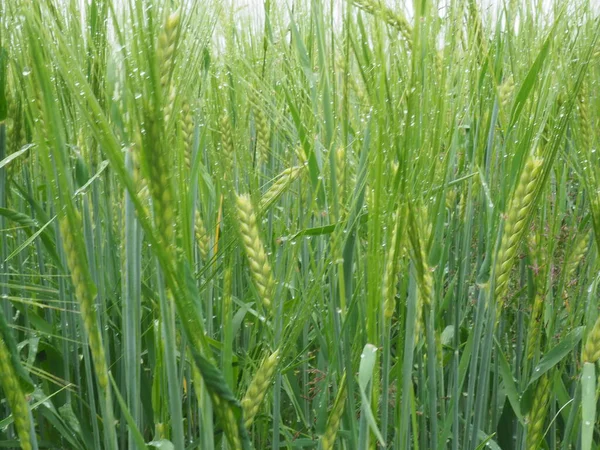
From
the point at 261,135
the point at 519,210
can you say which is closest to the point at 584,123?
the point at 519,210

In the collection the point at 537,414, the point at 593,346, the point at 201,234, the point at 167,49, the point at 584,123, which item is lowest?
the point at 537,414

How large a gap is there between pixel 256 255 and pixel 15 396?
0.25 m

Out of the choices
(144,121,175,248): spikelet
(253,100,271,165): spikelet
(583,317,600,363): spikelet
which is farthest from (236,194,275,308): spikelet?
(253,100,271,165): spikelet

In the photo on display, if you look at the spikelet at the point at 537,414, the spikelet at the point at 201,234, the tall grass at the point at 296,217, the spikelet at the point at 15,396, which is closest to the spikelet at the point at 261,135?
the tall grass at the point at 296,217

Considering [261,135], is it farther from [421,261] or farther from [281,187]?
[421,261]

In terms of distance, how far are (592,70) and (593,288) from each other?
1.15 ft

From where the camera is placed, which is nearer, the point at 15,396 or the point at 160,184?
the point at 160,184

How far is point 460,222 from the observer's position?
1179 millimetres

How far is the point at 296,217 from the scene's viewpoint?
0.94 meters

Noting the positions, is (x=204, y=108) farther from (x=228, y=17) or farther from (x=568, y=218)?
(x=568, y=218)

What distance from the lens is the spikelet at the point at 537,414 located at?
90cm

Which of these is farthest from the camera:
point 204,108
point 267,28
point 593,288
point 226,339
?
point 267,28

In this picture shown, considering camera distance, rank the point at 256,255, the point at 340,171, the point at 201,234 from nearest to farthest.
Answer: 1. the point at 256,255
2. the point at 340,171
3. the point at 201,234

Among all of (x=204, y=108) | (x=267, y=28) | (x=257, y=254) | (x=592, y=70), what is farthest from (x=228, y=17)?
(x=257, y=254)
